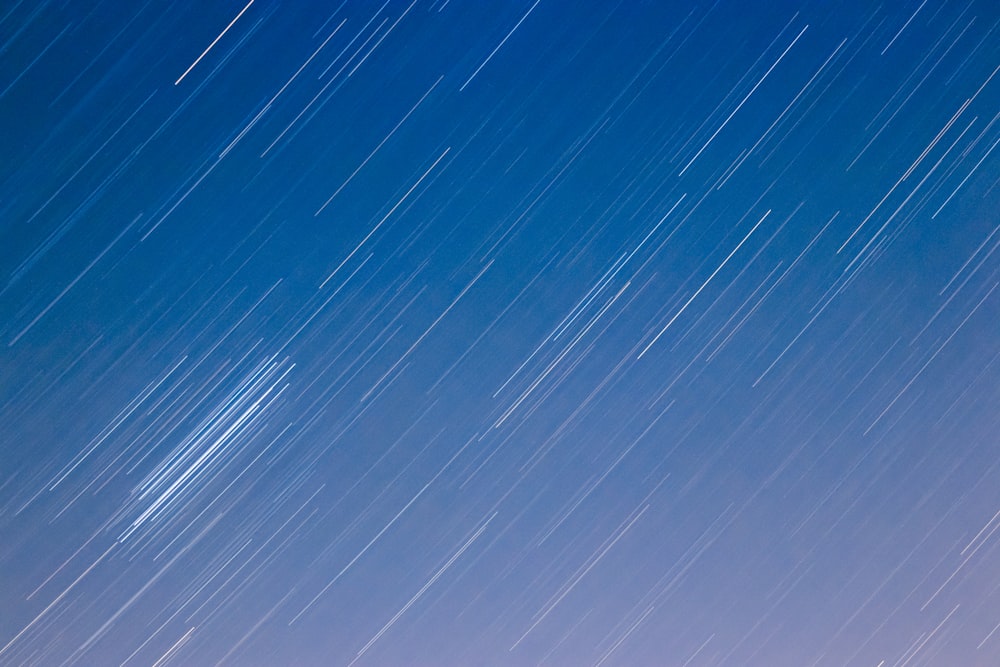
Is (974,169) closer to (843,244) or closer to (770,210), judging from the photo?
(843,244)

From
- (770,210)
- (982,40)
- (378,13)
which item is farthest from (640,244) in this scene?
(982,40)

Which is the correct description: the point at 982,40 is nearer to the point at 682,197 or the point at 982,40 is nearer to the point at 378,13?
the point at 682,197

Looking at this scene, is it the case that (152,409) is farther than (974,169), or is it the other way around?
(974,169)

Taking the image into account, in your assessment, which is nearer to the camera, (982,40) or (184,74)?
(184,74)

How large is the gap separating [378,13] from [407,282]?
4.40 ft

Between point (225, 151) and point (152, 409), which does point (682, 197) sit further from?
point (152, 409)

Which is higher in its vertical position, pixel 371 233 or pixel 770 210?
pixel 371 233

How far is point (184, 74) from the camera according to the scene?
15.1ft

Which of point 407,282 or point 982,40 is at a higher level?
point 407,282

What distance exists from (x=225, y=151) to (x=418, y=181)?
0.95 metres

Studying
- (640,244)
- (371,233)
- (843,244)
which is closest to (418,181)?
(371,233)

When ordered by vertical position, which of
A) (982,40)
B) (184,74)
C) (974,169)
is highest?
(184,74)

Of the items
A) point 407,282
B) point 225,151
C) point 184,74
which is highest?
point 184,74

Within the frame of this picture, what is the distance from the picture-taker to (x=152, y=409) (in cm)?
457
